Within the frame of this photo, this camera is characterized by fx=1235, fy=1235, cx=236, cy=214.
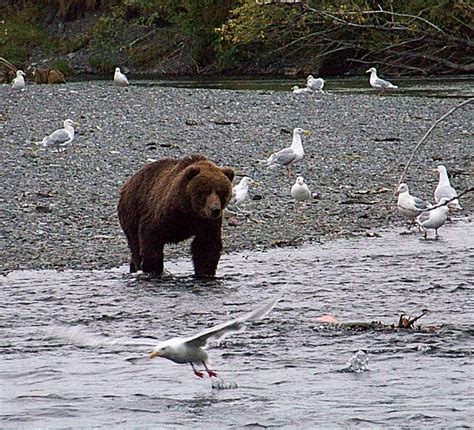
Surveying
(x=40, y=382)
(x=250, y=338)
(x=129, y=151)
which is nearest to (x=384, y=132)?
(x=129, y=151)

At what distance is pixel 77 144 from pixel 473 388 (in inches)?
488

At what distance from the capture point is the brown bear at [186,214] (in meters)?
10.5

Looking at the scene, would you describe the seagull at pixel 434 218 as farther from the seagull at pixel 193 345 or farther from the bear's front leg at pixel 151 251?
the seagull at pixel 193 345

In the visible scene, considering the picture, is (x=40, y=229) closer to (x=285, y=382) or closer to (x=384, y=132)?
(x=285, y=382)

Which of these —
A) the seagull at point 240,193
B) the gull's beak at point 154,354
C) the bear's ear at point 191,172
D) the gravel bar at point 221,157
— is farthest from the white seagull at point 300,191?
the gull's beak at point 154,354

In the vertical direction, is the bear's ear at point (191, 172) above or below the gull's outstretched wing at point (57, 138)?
above

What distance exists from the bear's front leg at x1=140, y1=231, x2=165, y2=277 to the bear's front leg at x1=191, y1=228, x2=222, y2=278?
0.31 meters

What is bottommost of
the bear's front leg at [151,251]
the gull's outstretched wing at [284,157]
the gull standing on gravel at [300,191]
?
the bear's front leg at [151,251]

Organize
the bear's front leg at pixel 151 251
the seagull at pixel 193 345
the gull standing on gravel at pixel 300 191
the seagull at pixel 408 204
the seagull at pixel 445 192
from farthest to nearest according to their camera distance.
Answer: the gull standing on gravel at pixel 300 191, the seagull at pixel 445 192, the seagull at pixel 408 204, the bear's front leg at pixel 151 251, the seagull at pixel 193 345

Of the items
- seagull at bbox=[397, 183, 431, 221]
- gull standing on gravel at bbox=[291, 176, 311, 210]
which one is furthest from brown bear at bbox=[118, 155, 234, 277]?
gull standing on gravel at bbox=[291, 176, 311, 210]

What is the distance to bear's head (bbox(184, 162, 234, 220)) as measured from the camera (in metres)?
10.4

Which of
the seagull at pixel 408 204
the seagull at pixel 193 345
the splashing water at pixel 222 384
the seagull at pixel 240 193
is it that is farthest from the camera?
the seagull at pixel 240 193

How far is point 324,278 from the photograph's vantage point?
1101 centimetres

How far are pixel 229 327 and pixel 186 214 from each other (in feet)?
13.6
